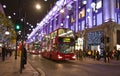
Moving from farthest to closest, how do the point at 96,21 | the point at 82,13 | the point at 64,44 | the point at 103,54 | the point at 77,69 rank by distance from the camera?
the point at 82,13, the point at 96,21, the point at 103,54, the point at 64,44, the point at 77,69

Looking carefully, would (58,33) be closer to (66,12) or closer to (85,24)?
(85,24)

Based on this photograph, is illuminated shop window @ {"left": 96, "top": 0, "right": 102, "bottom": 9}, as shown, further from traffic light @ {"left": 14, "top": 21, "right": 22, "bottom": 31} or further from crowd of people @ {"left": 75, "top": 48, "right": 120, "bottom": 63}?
traffic light @ {"left": 14, "top": 21, "right": 22, "bottom": 31}

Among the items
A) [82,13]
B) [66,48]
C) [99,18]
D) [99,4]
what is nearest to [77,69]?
[66,48]

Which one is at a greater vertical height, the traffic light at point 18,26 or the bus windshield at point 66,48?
the traffic light at point 18,26

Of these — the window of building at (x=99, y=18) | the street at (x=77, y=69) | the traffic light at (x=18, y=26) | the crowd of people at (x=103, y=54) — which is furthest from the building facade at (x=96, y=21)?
the traffic light at (x=18, y=26)

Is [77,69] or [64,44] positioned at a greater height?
[64,44]

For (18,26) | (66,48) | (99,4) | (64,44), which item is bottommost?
(66,48)

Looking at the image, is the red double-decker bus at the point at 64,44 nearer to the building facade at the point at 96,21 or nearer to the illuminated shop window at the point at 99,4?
the building facade at the point at 96,21

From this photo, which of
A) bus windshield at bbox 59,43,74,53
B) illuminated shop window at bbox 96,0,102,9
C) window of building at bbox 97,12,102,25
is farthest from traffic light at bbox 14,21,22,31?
illuminated shop window at bbox 96,0,102,9

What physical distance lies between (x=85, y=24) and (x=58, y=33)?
2422cm

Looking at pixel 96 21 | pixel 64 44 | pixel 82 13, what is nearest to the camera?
pixel 64 44

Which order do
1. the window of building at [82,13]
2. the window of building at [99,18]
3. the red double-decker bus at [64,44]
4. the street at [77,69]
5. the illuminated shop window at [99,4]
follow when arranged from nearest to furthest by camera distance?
the street at [77,69] → the red double-decker bus at [64,44] → the window of building at [99,18] → the illuminated shop window at [99,4] → the window of building at [82,13]

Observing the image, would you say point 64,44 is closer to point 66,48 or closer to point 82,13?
point 66,48

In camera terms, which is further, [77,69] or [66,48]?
[66,48]
